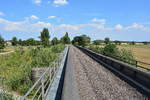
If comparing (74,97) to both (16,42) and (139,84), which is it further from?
(16,42)

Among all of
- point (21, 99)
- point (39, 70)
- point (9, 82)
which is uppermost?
point (21, 99)

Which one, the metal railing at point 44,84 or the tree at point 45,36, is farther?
the tree at point 45,36

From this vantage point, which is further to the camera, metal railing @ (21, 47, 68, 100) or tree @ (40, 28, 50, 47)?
tree @ (40, 28, 50, 47)

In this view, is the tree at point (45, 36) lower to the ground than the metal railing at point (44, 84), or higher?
higher

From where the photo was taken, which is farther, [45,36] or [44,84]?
[45,36]

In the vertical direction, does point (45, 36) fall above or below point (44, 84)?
above

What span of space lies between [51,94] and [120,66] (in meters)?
11.6

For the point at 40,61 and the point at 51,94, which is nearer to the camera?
the point at 51,94

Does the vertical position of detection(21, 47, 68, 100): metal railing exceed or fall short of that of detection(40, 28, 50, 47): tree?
it falls short

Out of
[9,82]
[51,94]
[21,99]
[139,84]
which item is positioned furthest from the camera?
[9,82]

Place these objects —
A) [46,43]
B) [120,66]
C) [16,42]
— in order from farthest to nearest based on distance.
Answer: [16,42] → [46,43] → [120,66]

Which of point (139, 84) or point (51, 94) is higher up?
point (51, 94)

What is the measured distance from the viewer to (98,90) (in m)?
11.3

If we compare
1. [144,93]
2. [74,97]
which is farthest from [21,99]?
[144,93]
